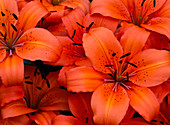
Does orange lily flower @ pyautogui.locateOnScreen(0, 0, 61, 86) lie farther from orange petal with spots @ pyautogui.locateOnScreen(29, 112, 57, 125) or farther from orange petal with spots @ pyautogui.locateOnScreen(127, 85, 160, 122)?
orange petal with spots @ pyautogui.locateOnScreen(127, 85, 160, 122)

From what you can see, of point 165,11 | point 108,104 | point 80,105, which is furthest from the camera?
point 165,11

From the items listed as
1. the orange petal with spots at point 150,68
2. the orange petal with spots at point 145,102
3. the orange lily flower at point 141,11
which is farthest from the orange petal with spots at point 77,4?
the orange petal with spots at point 145,102

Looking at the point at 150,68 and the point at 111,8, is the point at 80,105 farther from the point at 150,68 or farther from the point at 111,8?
the point at 111,8

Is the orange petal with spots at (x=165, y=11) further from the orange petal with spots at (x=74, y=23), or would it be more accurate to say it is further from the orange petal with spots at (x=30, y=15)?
the orange petal with spots at (x=30, y=15)

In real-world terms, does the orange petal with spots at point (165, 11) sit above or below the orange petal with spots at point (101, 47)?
above

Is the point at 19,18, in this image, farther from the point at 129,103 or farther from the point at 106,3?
the point at 129,103

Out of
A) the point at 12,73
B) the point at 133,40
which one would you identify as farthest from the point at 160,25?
the point at 12,73
